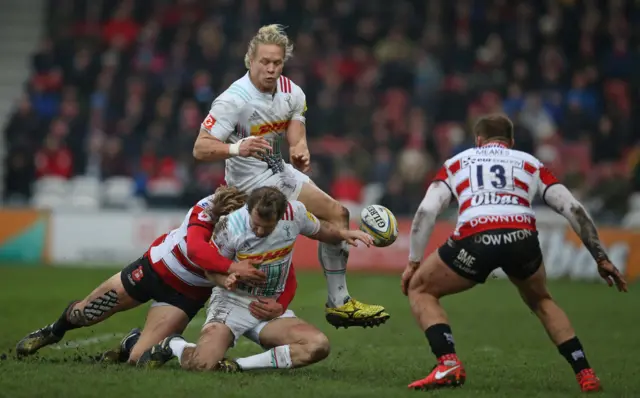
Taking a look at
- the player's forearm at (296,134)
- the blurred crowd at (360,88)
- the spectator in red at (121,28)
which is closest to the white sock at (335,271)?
the player's forearm at (296,134)

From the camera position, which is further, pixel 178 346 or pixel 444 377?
pixel 178 346

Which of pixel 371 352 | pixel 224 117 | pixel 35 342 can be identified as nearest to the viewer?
pixel 224 117

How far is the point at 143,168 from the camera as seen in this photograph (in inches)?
776

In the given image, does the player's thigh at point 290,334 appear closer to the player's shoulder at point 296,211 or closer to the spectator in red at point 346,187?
the player's shoulder at point 296,211

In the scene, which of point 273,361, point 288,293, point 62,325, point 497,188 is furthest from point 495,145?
point 62,325

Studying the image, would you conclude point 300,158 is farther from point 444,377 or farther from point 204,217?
point 444,377

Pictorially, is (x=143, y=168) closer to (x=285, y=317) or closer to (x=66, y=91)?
(x=66, y=91)

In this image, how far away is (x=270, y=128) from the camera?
8820mm

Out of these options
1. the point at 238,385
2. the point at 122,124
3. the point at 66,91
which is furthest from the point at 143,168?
the point at 238,385

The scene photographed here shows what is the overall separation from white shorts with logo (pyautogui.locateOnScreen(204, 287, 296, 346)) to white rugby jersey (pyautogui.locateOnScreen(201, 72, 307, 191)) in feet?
3.29

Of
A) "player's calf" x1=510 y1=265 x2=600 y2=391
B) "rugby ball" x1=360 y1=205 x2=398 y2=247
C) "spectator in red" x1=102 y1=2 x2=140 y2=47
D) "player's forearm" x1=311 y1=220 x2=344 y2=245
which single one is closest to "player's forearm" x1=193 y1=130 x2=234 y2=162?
"player's forearm" x1=311 y1=220 x2=344 y2=245

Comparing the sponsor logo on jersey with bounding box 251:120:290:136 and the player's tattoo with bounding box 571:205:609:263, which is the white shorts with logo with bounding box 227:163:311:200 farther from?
the player's tattoo with bounding box 571:205:609:263

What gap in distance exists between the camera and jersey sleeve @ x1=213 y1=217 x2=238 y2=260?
8156 millimetres

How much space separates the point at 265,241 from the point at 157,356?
1.14 meters
